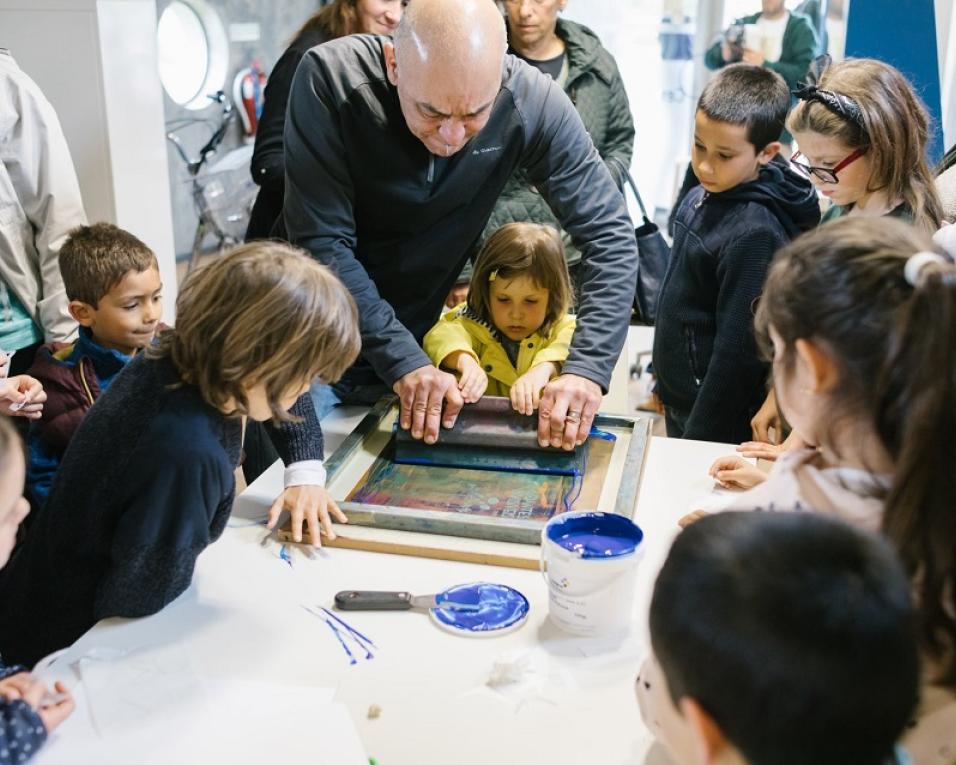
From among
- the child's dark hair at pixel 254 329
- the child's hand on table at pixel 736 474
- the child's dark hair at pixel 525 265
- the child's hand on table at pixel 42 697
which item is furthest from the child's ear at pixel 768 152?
the child's hand on table at pixel 42 697

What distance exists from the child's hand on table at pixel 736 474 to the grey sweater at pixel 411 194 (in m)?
0.29

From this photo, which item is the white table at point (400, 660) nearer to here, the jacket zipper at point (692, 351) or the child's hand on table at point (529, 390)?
the child's hand on table at point (529, 390)

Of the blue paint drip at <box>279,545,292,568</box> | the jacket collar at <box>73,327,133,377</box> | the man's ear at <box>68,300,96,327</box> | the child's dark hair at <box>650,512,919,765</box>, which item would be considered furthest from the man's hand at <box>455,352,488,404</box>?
the child's dark hair at <box>650,512,919,765</box>

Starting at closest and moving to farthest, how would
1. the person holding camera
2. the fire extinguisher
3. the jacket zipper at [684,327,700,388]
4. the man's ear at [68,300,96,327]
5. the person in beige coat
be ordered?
the man's ear at [68,300,96,327]
the jacket zipper at [684,327,700,388]
the person in beige coat
the person holding camera
the fire extinguisher

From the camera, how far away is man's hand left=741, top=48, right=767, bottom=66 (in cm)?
505

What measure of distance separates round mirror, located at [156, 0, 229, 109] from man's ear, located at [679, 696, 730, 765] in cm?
541

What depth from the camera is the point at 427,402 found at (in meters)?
1.76

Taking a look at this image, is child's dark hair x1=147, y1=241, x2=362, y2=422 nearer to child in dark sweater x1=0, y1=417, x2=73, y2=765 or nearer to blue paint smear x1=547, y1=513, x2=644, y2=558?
child in dark sweater x1=0, y1=417, x2=73, y2=765

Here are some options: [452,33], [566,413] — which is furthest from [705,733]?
[452,33]

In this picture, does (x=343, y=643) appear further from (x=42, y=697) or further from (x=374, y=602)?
(x=42, y=697)

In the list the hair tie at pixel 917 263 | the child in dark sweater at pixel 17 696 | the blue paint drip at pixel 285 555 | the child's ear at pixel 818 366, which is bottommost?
the blue paint drip at pixel 285 555

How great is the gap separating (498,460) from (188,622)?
636mm

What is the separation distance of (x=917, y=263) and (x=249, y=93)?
5618 millimetres

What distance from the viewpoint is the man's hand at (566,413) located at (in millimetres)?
1733
